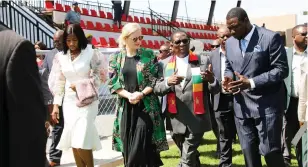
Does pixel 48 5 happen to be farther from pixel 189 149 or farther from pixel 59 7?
pixel 189 149

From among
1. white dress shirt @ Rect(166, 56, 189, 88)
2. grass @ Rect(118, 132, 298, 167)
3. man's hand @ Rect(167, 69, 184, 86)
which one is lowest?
grass @ Rect(118, 132, 298, 167)

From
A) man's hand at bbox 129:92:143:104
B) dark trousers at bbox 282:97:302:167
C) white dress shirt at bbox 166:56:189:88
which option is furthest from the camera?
dark trousers at bbox 282:97:302:167

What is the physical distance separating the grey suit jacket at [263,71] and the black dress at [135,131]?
117 cm

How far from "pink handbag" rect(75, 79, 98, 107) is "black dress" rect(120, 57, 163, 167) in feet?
1.46

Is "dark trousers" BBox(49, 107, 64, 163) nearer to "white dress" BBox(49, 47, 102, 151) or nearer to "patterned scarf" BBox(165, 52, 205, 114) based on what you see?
"white dress" BBox(49, 47, 102, 151)

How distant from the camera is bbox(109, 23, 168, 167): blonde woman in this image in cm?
496

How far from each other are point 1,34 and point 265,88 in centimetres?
286

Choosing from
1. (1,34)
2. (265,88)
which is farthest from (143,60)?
(1,34)

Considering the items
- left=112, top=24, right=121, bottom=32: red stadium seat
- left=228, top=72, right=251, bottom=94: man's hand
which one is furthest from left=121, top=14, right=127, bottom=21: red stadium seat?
left=228, top=72, right=251, bottom=94: man's hand

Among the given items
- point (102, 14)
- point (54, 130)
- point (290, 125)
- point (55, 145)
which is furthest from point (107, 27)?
point (290, 125)

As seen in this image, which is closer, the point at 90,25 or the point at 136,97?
the point at 136,97

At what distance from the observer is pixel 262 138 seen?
423 cm

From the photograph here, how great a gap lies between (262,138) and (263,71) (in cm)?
64

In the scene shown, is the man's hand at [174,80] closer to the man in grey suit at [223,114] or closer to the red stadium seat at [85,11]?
the man in grey suit at [223,114]
